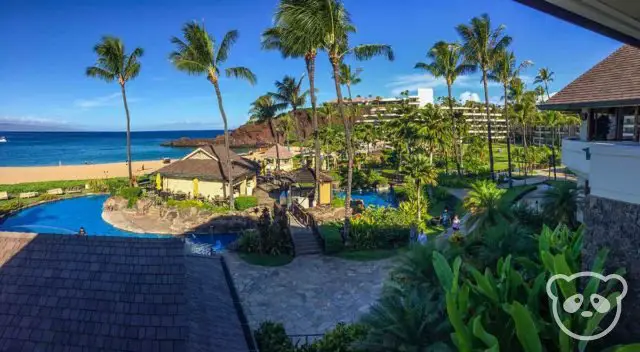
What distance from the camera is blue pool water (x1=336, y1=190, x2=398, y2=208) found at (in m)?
35.3

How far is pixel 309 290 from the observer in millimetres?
16750

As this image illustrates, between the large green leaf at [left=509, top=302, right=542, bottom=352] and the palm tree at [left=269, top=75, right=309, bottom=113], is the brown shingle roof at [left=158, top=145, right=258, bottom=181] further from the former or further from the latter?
the large green leaf at [left=509, top=302, right=542, bottom=352]

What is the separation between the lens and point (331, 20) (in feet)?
67.5

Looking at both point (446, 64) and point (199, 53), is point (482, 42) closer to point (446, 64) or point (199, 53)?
point (446, 64)

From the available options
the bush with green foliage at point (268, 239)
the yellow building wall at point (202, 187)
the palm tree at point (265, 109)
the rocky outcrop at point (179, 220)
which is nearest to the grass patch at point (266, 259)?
the bush with green foliage at point (268, 239)

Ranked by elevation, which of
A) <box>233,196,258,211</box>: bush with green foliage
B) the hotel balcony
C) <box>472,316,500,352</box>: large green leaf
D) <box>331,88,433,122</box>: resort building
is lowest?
<box>233,196,258,211</box>: bush with green foliage

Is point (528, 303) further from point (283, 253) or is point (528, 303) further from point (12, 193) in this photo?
point (12, 193)

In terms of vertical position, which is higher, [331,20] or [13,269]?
[331,20]

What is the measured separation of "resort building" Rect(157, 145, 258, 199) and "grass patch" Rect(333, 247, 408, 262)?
47.4 feet

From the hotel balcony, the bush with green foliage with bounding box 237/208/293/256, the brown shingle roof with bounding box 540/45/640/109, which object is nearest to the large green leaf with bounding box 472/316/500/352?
the hotel balcony

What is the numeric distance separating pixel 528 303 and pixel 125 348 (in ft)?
22.0

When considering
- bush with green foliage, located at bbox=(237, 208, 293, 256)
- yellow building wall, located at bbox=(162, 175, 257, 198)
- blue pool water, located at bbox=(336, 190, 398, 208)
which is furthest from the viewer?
blue pool water, located at bbox=(336, 190, 398, 208)

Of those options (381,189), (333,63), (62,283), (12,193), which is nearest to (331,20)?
(333,63)

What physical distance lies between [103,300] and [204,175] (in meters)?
24.8
